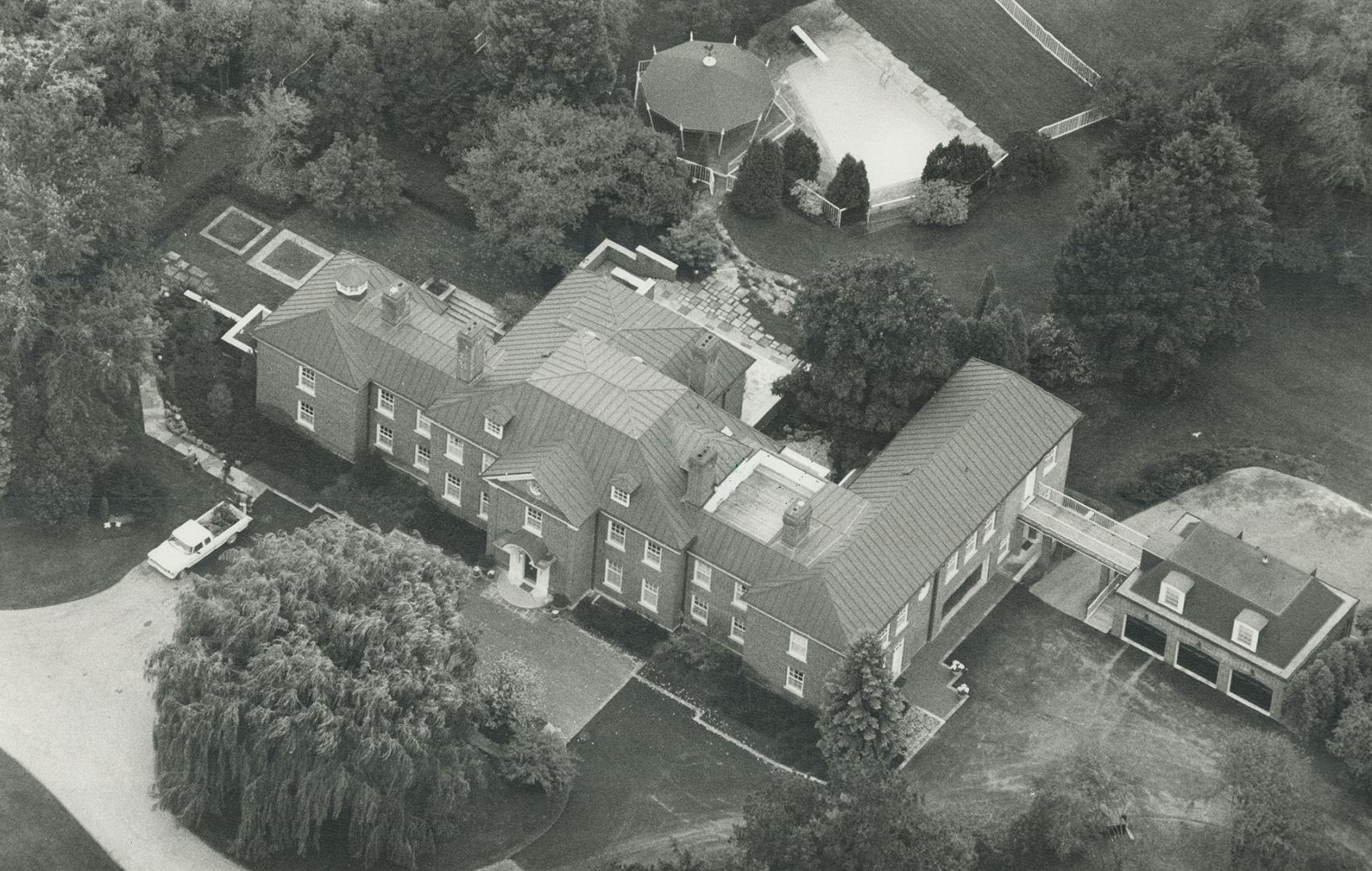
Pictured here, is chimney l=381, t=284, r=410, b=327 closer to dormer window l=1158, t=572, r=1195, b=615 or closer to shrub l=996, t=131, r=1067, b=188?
shrub l=996, t=131, r=1067, b=188

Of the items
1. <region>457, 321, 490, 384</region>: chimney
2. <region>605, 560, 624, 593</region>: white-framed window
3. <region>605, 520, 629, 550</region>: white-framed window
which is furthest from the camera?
<region>457, 321, 490, 384</region>: chimney

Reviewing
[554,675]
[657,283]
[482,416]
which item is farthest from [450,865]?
[657,283]

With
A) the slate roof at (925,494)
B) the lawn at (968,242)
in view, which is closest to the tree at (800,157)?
the lawn at (968,242)

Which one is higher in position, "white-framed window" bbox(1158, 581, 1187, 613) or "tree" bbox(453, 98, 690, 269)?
"tree" bbox(453, 98, 690, 269)

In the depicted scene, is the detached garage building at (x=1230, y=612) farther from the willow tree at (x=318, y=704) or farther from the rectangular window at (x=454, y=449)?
the willow tree at (x=318, y=704)

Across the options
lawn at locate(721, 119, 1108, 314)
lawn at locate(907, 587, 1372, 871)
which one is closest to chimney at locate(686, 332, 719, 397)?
lawn at locate(721, 119, 1108, 314)

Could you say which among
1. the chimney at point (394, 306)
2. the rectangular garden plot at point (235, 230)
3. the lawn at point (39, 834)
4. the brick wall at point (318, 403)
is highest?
the chimney at point (394, 306)

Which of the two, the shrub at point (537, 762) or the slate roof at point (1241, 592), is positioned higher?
the slate roof at point (1241, 592)

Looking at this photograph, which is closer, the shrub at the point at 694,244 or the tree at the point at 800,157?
the shrub at the point at 694,244
